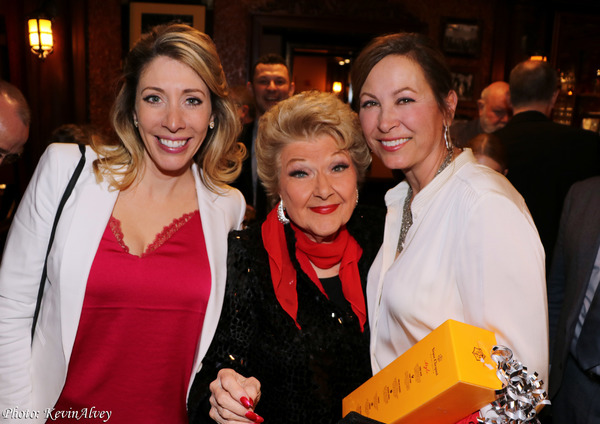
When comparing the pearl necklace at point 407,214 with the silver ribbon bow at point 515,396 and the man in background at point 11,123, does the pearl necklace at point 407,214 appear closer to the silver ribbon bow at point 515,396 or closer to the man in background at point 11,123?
the silver ribbon bow at point 515,396

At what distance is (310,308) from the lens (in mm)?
1809

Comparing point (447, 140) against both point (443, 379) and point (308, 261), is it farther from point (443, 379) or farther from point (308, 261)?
point (443, 379)

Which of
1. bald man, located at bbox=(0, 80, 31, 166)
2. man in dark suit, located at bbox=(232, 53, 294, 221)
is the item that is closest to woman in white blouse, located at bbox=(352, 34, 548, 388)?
bald man, located at bbox=(0, 80, 31, 166)

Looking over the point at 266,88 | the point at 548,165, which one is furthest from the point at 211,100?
the point at 548,165

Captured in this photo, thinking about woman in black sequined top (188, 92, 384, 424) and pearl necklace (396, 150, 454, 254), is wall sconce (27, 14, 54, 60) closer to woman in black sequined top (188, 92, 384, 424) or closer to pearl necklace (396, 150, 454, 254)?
woman in black sequined top (188, 92, 384, 424)

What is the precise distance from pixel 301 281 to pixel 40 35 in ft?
15.3

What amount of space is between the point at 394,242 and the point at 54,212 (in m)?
1.14

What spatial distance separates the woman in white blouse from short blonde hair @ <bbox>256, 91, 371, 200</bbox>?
0.57 ft

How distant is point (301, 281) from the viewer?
6.11 feet

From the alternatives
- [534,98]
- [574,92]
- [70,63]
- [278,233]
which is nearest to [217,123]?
[278,233]

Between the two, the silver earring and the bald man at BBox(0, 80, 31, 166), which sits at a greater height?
the bald man at BBox(0, 80, 31, 166)

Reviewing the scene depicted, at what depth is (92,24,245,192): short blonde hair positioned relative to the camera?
1.82 m

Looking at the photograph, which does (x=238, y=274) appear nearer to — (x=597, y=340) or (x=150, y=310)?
(x=150, y=310)

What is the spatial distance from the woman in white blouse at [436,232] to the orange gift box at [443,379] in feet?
0.60
